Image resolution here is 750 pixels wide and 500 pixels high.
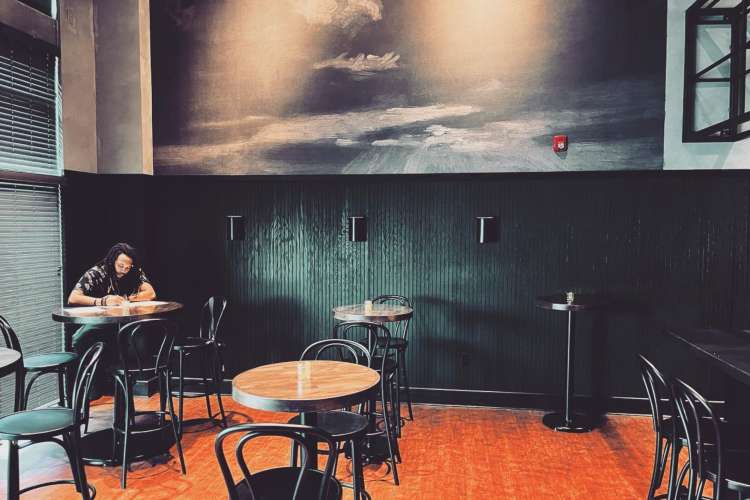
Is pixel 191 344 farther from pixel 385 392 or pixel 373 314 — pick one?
pixel 385 392

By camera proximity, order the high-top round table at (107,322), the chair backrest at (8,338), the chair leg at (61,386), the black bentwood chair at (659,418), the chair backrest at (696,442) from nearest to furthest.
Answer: the chair backrest at (696,442) < the black bentwood chair at (659,418) < the chair backrest at (8,338) < the high-top round table at (107,322) < the chair leg at (61,386)

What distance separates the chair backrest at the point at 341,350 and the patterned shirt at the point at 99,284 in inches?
70.0

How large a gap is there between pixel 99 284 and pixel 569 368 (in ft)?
13.3

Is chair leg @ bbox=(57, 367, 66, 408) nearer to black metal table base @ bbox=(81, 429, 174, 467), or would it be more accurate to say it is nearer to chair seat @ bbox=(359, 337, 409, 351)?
black metal table base @ bbox=(81, 429, 174, 467)

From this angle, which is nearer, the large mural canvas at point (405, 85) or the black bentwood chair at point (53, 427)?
the black bentwood chair at point (53, 427)

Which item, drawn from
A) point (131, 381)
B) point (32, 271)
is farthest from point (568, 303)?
point (32, 271)

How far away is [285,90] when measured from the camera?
5.27 meters

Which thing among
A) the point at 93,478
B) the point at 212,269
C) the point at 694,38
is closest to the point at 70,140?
the point at 212,269

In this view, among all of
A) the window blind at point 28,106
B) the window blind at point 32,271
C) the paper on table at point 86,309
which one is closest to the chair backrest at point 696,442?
the paper on table at point 86,309

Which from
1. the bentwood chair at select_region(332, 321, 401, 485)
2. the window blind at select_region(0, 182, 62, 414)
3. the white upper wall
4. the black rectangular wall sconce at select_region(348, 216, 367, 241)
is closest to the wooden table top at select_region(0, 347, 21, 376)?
the window blind at select_region(0, 182, 62, 414)

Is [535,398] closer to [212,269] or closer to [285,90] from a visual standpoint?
[212,269]

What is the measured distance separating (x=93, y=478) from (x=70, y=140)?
3065 millimetres

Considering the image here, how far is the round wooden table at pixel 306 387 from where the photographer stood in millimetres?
2324

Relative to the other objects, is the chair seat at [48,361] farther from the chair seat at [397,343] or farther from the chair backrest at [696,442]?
the chair backrest at [696,442]
